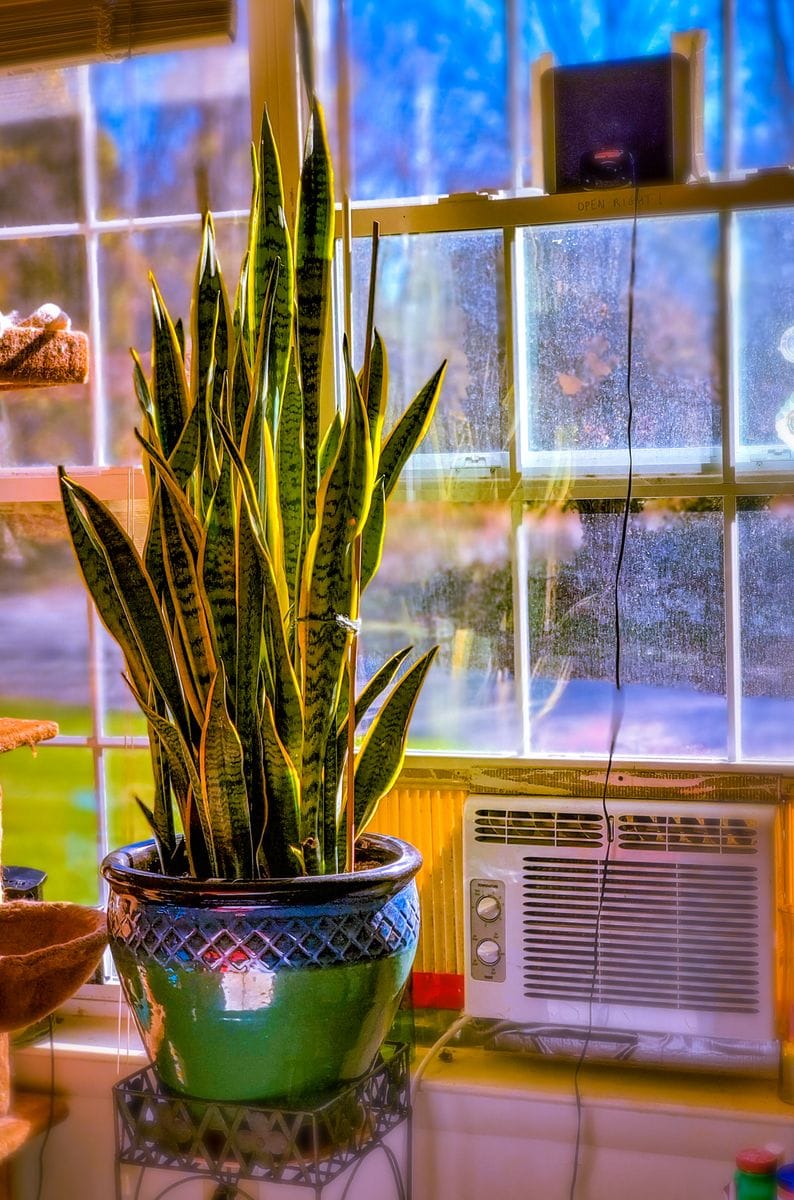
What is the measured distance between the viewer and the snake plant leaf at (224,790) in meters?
1.30

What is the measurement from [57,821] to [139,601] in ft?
3.47

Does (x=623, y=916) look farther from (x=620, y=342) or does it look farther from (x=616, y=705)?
(x=620, y=342)

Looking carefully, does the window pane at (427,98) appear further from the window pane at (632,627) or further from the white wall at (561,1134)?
the white wall at (561,1134)

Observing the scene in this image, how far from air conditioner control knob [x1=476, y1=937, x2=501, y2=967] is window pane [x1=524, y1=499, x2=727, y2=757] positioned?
0.32 m

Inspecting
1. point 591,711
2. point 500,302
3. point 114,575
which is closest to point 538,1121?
point 591,711

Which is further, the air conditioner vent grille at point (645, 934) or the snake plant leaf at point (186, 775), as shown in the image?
the air conditioner vent grille at point (645, 934)

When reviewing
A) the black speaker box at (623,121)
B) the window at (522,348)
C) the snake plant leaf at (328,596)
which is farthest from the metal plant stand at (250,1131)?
the black speaker box at (623,121)

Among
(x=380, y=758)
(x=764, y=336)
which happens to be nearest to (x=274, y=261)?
(x=380, y=758)

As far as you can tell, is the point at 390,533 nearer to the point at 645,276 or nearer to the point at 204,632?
the point at 645,276

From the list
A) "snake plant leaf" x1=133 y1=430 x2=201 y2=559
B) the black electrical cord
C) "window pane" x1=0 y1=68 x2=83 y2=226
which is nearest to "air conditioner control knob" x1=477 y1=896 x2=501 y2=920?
the black electrical cord

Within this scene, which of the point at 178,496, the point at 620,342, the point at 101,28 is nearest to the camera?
the point at 178,496

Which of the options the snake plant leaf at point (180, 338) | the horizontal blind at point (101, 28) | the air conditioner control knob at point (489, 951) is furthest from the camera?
the horizontal blind at point (101, 28)

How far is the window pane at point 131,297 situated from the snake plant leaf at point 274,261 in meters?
0.71

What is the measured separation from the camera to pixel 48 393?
223 centimetres
